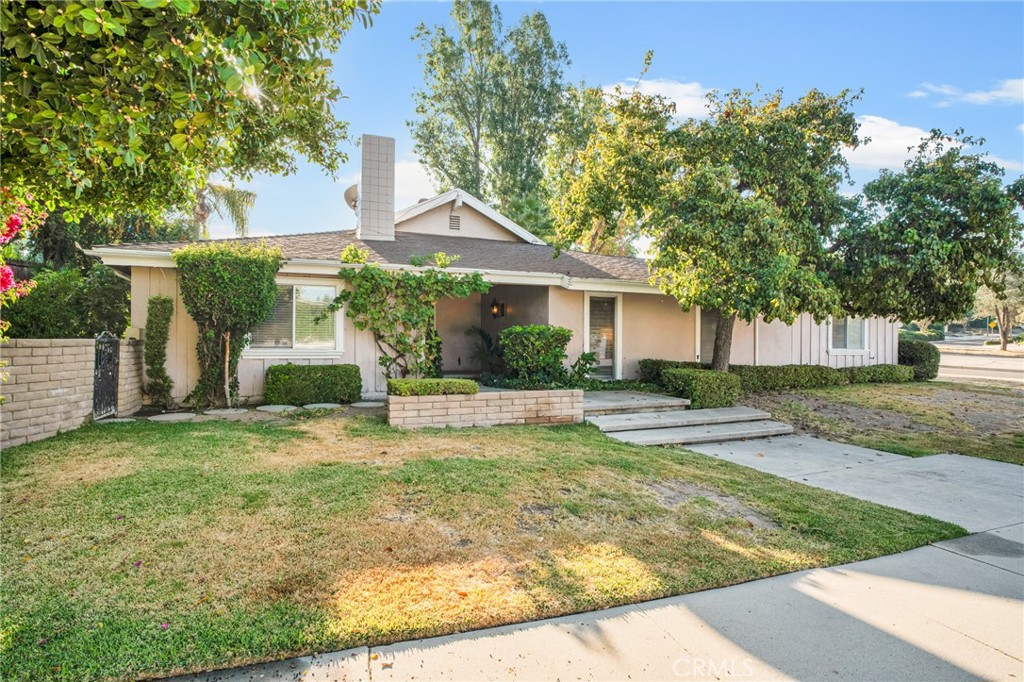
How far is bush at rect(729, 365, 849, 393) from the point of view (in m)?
12.7

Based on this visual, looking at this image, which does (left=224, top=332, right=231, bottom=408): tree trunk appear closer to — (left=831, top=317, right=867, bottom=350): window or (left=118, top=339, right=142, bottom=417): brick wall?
(left=118, top=339, right=142, bottom=417): brick wall

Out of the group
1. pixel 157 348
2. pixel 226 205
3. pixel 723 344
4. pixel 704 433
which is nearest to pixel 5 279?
pixel 157 348

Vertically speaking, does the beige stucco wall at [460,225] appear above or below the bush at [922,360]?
above

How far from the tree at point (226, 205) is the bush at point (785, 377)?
677 inches

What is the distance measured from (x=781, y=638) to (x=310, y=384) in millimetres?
8146

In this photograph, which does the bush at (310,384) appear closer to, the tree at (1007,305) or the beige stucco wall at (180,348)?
the beige stucco wall at (180,348)

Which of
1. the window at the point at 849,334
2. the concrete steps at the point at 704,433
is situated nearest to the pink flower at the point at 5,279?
the concrete steps at the point at 704,433

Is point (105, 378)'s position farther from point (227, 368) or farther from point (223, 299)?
point (223, 299)

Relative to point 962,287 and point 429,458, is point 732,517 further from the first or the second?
point 962,287

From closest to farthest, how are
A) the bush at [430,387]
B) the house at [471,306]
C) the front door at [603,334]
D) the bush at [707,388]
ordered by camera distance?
the bush at [430,387] → the house at [471,306] → the bush at [707,388] → the front door at [603,334]

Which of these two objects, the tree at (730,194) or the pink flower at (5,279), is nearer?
the pink flower at (5,279)

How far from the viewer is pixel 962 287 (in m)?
9.49

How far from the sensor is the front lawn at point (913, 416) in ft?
26.0

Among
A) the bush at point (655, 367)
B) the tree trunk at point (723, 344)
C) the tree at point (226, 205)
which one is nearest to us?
the tree trunk at point (723, 344)
